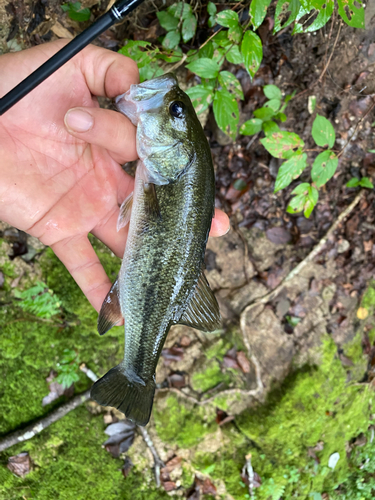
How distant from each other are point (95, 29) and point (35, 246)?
2.25 m

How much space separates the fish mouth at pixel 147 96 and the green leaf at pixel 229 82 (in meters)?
0.53

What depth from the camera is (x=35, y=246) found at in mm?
3305

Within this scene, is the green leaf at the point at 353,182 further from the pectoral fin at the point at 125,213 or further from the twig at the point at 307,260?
the pectoral fin at the point at 125,213

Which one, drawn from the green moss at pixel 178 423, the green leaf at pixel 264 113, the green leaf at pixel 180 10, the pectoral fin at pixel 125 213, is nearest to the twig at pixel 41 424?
the green moss at pixel 178 423

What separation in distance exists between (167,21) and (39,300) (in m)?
2.91

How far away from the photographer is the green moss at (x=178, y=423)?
3668mm

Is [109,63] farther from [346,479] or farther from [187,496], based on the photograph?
[346,479]

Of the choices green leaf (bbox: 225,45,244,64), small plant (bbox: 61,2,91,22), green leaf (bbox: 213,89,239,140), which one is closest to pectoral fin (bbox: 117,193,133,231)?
green leaf (bbox: 213,89,239,140)

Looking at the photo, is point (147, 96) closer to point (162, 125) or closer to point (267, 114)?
point (162, 125)

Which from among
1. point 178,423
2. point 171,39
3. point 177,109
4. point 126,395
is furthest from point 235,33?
point 178,423

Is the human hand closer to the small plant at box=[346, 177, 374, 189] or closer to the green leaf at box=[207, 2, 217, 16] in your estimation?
the green leaf at box=[207, 2, 217, 16]

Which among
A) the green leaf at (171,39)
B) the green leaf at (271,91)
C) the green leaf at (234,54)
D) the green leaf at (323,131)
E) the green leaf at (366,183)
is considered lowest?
the green leaf at (366,183)

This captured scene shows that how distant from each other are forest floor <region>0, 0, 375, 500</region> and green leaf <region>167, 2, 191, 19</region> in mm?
342

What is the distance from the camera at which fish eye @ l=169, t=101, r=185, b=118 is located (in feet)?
7.54
